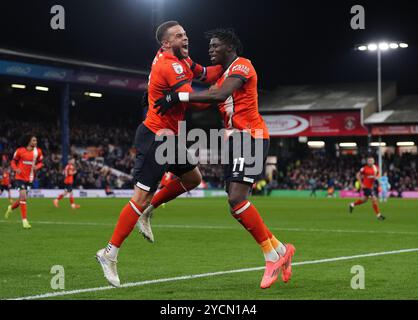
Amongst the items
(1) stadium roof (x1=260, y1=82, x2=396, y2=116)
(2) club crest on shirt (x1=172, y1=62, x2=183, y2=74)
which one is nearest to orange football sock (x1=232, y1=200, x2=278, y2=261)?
(2) club crest on shirt (x1=172, y1=62, x2=183, y2=74)

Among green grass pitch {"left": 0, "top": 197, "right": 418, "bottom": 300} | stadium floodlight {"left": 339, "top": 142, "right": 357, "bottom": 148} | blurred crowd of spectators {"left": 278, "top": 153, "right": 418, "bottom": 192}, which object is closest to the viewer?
green grass pitch {"left": 0, "top": 197, "right": 418, "bottom": 300}

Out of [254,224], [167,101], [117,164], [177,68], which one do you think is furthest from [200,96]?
[117,164]

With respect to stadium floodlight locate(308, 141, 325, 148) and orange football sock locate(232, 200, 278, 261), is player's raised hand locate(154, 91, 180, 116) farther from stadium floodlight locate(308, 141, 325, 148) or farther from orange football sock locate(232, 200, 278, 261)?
stadium floodlight locate(308, 141, 325, 148)

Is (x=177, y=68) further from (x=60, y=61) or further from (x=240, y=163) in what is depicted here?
(x=60, y=61)

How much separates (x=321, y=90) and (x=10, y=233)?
48.0 metres

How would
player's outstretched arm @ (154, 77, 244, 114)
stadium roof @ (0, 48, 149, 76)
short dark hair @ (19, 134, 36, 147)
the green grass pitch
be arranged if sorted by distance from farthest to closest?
stadium roof @ (0, 48, 149, 76), short dark hair @ (19, 134, 36, 147), player's outstretched arm @ (154, 77, 244, 114), the green grass pitch

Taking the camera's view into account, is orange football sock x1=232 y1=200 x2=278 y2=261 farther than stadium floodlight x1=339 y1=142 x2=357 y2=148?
No

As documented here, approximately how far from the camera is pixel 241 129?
8.29m

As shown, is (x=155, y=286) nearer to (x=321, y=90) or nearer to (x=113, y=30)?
(x=113, y=30)

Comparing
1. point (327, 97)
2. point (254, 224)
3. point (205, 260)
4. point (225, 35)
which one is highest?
point (327, 97)

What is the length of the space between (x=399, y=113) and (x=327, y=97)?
5917 millimetres

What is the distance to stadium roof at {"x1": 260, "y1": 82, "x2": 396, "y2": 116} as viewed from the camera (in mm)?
56812

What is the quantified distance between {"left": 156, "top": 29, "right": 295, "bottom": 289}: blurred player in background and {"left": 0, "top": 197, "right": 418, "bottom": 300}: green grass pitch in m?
0.38

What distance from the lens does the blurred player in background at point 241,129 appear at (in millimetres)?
7990
